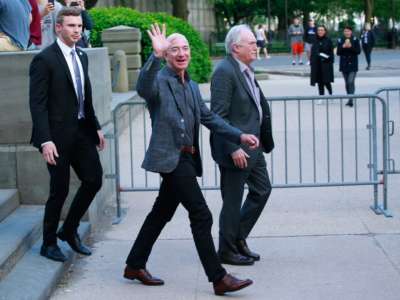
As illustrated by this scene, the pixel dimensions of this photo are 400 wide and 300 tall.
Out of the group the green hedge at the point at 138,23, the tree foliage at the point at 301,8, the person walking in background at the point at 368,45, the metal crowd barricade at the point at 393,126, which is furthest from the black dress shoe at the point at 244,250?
the tree foliage at the point at 301,8

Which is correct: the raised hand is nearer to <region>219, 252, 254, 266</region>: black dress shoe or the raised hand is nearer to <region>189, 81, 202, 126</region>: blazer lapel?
<region>189, 81, 202, 126</region>: blazer lapel

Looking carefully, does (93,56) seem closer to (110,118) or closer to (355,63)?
(110,118)

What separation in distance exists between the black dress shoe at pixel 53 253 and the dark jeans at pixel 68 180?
0.04 meters

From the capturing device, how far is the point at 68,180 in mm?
7023

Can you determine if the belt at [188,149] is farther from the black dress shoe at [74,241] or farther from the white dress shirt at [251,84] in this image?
the black dress shoe at [74,241]

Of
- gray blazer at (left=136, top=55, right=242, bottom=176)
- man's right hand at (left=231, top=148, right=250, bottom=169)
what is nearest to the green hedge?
man's right hand at (left=231, top=148, right=250, bottom=169)

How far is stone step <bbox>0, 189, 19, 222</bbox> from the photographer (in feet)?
25.5

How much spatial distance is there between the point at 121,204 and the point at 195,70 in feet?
51.0

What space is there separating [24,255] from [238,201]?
5.44ft

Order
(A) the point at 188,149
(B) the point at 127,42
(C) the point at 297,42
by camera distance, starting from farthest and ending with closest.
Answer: (C) the point at 297,42 → (B) the point at 127,42 → (A) the point at 188,149

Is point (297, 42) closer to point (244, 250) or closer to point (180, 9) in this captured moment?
point (180, 9)

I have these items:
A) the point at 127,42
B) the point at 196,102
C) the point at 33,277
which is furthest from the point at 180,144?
the point at 127,42

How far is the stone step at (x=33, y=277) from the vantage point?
6.20 meters

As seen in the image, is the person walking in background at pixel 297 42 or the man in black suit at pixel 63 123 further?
the person walking in background at pixel 297 42
